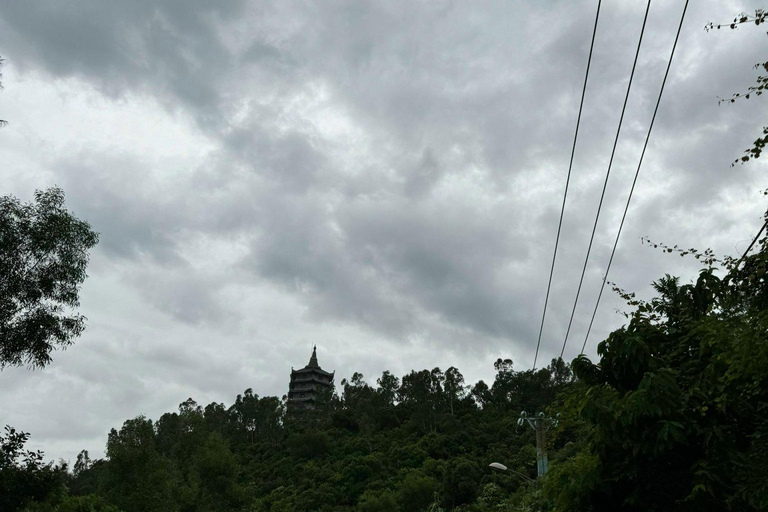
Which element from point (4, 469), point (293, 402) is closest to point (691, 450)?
point (4, 469)

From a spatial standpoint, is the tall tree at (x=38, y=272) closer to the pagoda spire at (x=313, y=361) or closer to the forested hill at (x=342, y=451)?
the forested hill at (x=342, y=451)

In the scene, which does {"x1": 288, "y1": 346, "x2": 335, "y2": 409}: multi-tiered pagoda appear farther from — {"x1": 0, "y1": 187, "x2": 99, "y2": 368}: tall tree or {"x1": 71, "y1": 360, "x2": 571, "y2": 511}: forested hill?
{"x1": 0, "y1": 187, "x2": 99, "y2": 368}: tall tree

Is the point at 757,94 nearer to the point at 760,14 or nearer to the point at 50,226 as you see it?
the point at 760,14

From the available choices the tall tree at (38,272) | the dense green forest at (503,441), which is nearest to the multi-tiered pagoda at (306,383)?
the dense green forest at (503,441)

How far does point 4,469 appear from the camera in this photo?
13.4 meters

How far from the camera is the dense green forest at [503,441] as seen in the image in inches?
316

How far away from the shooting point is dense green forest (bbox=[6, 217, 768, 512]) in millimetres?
8031

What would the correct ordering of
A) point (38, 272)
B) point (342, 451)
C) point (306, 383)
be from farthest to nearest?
point (306, 383) → point (342, 451) → point (38, 272)

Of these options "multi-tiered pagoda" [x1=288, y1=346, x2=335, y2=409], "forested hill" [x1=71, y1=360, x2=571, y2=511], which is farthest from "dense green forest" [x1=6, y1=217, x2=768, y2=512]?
"multi-tiered pagoda" [x1=288, y1=346, x2=335, y2=409]

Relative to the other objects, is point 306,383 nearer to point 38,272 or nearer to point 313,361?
point 313,361

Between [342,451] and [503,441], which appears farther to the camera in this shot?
[342,451]

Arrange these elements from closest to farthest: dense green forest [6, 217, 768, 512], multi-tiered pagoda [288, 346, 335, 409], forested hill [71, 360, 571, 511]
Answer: dense green forest [6, 217, 768, 512]
forested hill [71, 360, 571, 511]
multi-tiered pagoda [288, 346, 335, 409]

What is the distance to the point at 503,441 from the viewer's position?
67.1m

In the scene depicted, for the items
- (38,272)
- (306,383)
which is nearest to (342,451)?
(306,383)
